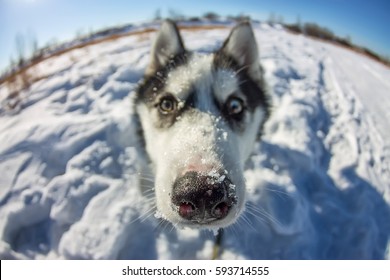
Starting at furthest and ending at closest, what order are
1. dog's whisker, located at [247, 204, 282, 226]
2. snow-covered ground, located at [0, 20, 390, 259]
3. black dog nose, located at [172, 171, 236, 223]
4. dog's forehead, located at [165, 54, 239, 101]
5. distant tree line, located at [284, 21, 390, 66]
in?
distant tree line, located at [284, 21, 390, 66]
dog's whisker, located at [247, 204, 282, 226]
snow-covered ground, located at [0, 20, 390, 259]
dog's forehead, located at [165, 54, 239, 101]
black dog nose, located at [172, 171, 236, 223]

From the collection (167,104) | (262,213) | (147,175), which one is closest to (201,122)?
(167,104)

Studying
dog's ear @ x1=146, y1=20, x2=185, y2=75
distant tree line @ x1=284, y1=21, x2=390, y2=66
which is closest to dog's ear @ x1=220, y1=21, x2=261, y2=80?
dog's ear @ x1=146, y1=20, x2=185, y2=75

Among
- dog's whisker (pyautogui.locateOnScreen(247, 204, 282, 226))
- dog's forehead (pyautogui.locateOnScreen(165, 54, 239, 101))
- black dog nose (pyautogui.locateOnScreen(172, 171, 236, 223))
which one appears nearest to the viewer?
black dog nose (pyautogui.locateOnScreen(172, 171, 236, 223))

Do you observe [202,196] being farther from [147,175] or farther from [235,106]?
[147,175]

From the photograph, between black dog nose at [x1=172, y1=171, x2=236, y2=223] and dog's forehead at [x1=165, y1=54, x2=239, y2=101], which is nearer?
black dog nose at [x1=172, y1=171, x2=236, y2=223]

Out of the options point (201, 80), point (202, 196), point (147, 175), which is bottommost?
point (147, 175)

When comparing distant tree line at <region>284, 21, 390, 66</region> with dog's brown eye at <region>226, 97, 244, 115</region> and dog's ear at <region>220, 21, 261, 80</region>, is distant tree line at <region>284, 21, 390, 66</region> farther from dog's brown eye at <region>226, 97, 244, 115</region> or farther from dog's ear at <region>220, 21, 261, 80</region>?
dog's brown eye at <region>226, 97, 244, 115</region>

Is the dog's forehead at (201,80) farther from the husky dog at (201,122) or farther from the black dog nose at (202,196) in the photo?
the black dog nose at (202,196)
